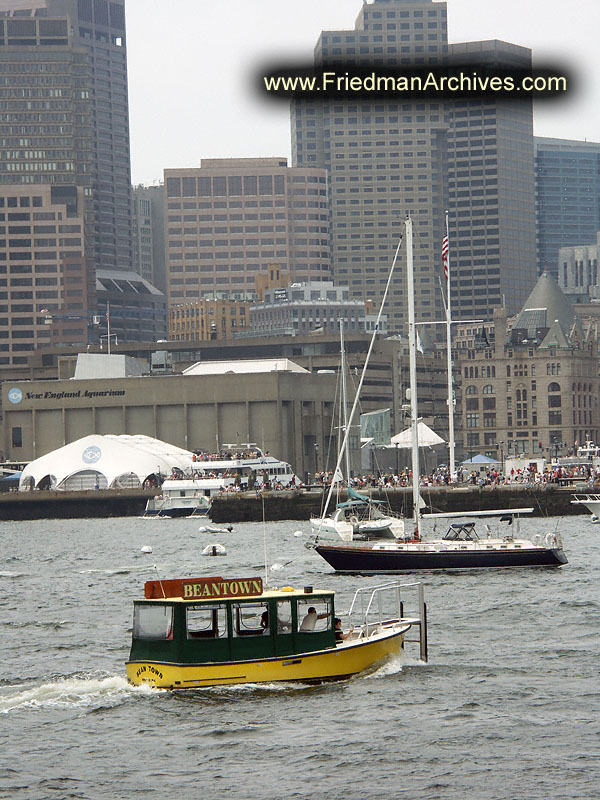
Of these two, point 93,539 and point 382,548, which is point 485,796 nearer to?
point 382,548

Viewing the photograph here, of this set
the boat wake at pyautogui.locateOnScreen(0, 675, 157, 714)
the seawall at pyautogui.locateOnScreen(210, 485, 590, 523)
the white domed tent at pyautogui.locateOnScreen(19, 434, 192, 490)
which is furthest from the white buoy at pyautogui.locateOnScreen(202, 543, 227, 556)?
the white domed tent at pyautogui.locateOnScreen(19, 434, 192, 490)

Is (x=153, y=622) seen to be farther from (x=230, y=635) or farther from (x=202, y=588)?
(x=230, y=635)

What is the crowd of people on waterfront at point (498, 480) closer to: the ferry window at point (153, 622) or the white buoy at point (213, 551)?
the white buoy at point (213, 551)

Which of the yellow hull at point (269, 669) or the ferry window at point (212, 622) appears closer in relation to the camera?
the ferry window at point (212, 622)

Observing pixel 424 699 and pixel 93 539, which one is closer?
pixel 424 699

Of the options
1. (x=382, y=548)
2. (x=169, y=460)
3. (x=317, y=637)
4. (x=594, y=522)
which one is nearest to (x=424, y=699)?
(x=317, y=637)

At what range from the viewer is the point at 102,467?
194 m

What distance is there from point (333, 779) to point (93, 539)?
102 metres

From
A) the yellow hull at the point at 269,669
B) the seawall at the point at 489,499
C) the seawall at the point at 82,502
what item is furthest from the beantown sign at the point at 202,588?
the seawall at the point at 82,502

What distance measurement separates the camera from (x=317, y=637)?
42531mm

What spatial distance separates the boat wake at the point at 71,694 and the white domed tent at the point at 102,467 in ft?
484

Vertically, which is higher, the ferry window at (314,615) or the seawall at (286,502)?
the ferry window at (314,615)

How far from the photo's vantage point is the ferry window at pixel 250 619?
41.6 m

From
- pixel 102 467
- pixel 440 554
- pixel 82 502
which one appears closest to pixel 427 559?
pixel 440 554
